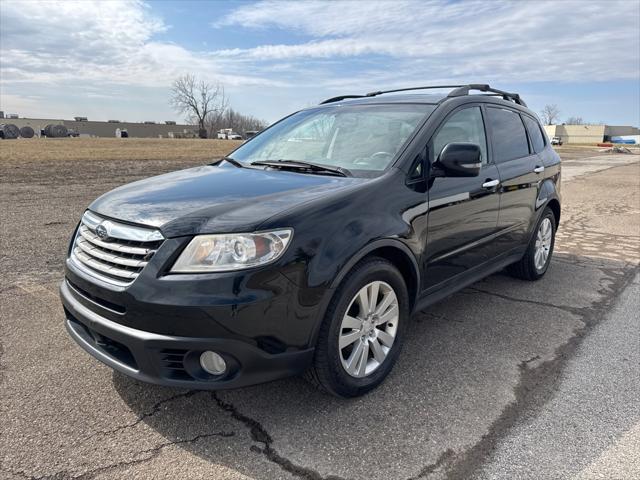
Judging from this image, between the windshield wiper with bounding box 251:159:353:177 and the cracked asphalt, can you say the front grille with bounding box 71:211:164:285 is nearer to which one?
the cracked asphalt

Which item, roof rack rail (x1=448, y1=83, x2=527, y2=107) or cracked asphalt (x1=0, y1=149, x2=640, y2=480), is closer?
cracked asphalt (x1=0, y1=149, x2=640, y2=480)

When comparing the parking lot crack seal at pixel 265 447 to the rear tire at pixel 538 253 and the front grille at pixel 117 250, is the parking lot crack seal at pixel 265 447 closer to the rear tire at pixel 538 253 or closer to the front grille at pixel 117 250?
the front grille at pixel 117 250

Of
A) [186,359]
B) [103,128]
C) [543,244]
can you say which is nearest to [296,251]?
[186,359]

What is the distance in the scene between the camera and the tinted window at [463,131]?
3.46m

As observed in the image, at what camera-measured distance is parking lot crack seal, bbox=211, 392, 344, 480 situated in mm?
2260

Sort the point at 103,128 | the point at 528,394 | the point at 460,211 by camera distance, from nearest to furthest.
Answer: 1. the point at 528,394
2. the point at 460,211
3. the point at 103,128

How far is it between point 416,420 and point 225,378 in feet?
3.54

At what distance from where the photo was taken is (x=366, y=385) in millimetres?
2871

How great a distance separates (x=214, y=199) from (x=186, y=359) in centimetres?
86

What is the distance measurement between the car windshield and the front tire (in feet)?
2.33

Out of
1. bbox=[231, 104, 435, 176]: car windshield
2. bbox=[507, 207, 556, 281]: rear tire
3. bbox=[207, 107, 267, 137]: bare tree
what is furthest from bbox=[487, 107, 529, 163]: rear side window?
Answer: bbox=[207, 107, 267, 137]: bare tree

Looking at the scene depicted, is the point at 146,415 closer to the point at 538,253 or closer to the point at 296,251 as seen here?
the point at 296,251

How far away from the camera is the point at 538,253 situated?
5168 millimetres

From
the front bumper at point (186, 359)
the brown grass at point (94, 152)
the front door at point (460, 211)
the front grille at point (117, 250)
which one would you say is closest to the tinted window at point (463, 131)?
the front door at point (460, 211)
